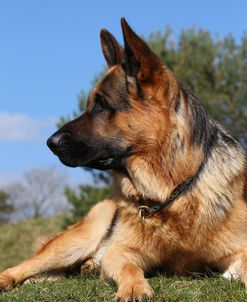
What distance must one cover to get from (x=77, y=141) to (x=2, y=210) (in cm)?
2831

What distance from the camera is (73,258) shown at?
20.7 feet

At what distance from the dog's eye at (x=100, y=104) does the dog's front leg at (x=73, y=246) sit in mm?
1251

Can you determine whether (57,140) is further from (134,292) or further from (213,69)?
(213,69)

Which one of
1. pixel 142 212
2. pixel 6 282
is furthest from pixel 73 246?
pixel 142 212

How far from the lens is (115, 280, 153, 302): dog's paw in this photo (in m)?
4.25

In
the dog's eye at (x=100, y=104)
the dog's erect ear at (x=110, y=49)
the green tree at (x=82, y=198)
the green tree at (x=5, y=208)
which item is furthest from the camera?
the green tree at (x=5, y=208)

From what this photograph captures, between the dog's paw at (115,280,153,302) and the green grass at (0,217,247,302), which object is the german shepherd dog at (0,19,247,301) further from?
the dog's paw at (115,280,153,302)

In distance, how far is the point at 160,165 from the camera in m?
5.19

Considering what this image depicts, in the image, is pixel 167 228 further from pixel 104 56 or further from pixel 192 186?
pixel 104 56

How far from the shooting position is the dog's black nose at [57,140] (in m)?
5.18

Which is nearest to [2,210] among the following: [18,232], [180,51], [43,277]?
[18,232]

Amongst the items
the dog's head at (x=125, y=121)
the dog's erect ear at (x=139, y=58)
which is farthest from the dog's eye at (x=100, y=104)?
the dog's erect ear at (x=139, y=58)

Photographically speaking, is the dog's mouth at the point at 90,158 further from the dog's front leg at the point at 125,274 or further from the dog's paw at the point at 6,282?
the dog's paw at the point at 6,282

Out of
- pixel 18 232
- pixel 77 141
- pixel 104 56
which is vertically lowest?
pixel 18 232
